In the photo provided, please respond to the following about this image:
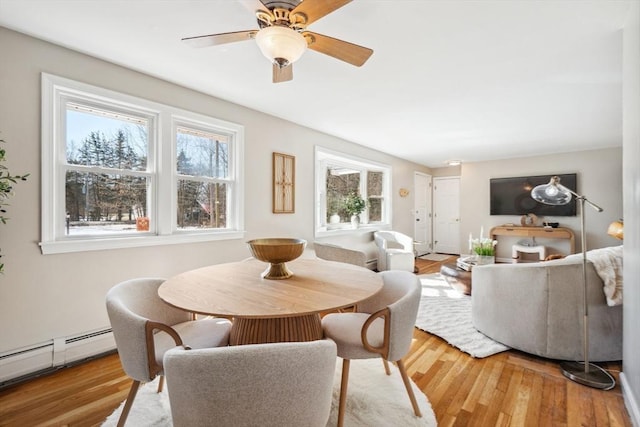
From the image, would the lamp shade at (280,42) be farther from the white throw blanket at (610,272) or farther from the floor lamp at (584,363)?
the white throw blanket at (610,272)

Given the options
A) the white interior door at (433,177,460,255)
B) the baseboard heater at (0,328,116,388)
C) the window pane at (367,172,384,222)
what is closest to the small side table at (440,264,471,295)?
the window pane at (367,172,384,222)

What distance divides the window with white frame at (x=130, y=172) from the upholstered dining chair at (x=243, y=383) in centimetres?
189

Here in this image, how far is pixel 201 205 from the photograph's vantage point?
2.91 metres

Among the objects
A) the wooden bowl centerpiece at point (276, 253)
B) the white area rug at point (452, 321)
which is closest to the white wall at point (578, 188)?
the white area rug at point (452, 321)

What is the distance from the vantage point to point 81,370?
80.1 inches

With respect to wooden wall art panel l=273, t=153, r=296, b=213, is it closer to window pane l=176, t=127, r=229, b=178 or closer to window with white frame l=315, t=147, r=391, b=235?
window with white frame l=315, t=147, r=391, b=235

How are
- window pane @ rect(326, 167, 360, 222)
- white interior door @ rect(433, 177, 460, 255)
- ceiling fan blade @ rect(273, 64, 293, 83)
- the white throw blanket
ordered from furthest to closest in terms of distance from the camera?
white interior door @ rect(433, 177, 460, 255), window pane @ rect(326, 167, 360, 222), the white throw blanket, ceiling fan blade @ rect(273, 64, 293, 83)

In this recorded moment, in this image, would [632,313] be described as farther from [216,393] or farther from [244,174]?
[244,174]

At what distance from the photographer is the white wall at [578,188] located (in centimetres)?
514

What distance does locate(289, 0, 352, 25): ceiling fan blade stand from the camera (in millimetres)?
1225

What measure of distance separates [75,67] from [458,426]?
3.41 meters

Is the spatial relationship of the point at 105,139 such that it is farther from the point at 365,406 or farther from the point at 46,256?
the point at 365,406

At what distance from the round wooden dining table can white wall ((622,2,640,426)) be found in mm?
1394

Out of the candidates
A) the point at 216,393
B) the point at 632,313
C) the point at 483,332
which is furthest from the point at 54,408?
the point at 632,313
